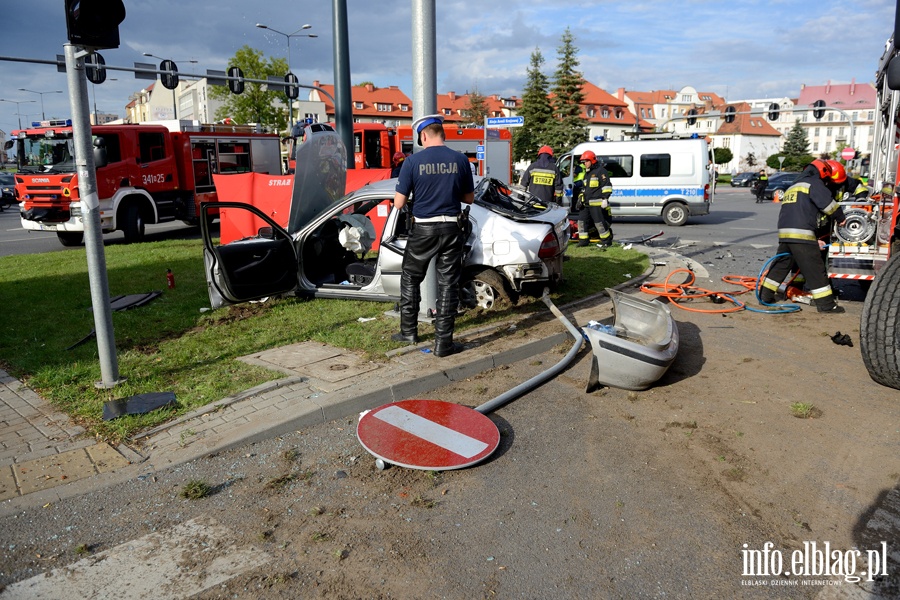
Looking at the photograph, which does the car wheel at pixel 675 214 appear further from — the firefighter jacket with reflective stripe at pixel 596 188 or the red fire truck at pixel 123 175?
the red fire truck at pixel 123 175

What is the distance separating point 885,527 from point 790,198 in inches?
197

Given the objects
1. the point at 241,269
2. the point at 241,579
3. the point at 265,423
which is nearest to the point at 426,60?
the point at 241,269

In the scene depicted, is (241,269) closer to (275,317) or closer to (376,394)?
(275,317)

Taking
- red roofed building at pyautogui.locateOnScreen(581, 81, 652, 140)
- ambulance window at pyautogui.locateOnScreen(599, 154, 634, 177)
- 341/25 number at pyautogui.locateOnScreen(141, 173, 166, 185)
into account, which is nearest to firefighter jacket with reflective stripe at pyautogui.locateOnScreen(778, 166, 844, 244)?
ambulance window at pyautogui.locateOnScreen(599, 154, 634, 177)

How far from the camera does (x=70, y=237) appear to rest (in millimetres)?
15445

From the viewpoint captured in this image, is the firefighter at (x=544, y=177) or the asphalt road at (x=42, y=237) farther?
the asphalt road at (x=42, y=237)

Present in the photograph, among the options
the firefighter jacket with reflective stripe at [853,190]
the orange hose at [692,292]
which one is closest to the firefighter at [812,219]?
the firefighter jacket with reflective stripe at [853,190]

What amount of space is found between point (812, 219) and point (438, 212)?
4381mm

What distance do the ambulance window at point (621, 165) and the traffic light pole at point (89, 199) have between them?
15.6m

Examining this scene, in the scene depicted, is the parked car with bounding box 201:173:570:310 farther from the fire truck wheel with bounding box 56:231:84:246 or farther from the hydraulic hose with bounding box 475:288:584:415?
the fire truck wheel with bounding box 56:231:84:246

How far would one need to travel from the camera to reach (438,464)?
12.2ft

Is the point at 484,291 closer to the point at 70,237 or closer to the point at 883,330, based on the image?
the point at 883,330

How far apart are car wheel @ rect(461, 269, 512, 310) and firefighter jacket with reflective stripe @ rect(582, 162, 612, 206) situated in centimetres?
556

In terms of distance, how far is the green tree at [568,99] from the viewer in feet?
186
